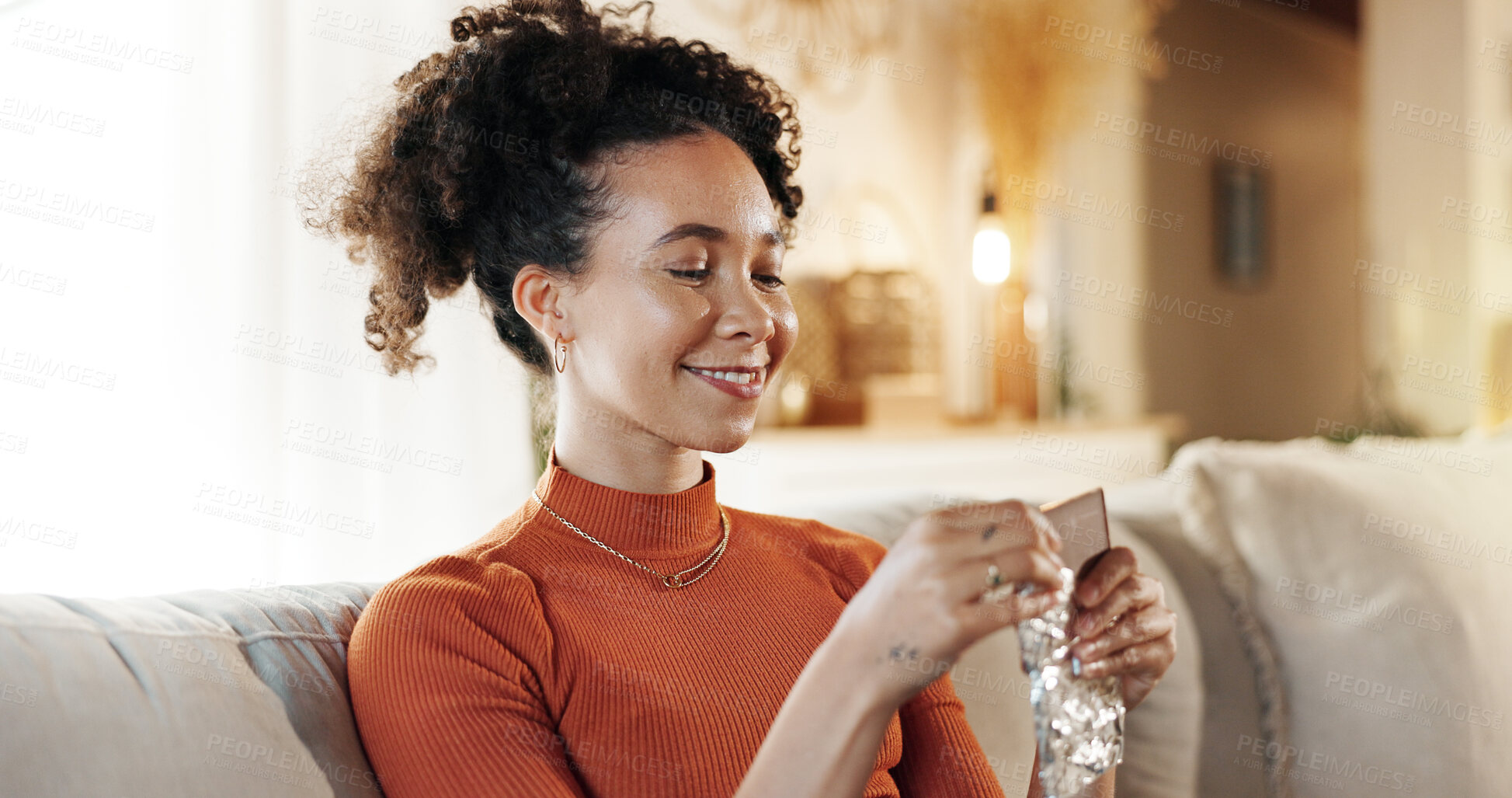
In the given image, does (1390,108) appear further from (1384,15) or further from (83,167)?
(83,167)

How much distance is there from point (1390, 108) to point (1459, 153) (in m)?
0.35

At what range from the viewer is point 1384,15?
4.41 metres

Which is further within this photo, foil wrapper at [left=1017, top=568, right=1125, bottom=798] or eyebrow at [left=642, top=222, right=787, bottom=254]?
eyebrow at [left=642, top=222, right=787, bottom=254]

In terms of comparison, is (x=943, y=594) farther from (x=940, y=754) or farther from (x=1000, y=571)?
(x=940, y=754)

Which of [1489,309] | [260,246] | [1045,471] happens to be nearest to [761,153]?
[260,246]

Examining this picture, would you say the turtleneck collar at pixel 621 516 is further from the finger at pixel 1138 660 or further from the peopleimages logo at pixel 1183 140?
the peopleimages logo at pixel 1183 140

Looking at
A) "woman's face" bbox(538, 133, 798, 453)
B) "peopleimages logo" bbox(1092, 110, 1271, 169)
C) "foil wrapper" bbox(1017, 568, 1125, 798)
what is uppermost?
"peopleimages logo" bbox(1092, 110, 1271, 169)

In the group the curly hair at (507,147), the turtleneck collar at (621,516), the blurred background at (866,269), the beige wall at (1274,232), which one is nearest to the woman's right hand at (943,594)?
the turtleneck collar at (621,516)

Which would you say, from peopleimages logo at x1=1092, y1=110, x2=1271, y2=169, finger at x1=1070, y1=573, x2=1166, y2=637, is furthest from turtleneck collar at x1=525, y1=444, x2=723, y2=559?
peopleimages logo at x1=1092, y1=110, x2=1271, y2=169

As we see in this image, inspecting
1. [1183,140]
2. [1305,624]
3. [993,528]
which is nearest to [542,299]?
[993,528]

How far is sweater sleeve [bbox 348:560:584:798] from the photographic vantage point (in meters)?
0.90

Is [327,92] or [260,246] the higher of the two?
[327,92]

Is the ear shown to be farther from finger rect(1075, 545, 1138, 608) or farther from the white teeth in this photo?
finger rect(1075, 545, 1138, 608)

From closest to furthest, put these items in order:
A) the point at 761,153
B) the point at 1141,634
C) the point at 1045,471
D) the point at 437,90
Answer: the point at 1141,634
the point at 437,90
the point at 761,153
the point at 1045,471
